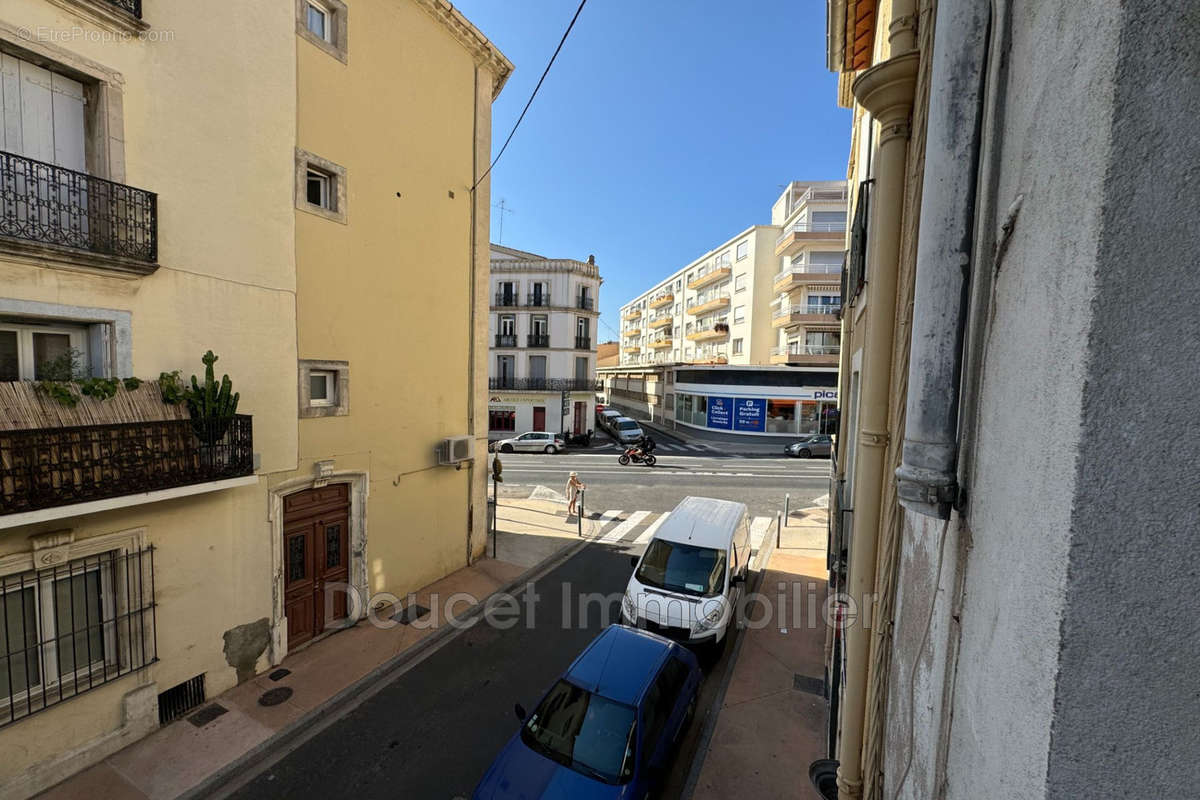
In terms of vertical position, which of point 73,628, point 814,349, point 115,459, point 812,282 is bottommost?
point 73,628

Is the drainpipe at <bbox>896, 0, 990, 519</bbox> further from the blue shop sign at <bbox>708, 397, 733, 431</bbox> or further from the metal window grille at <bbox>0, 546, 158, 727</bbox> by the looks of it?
the blue shop sign at <bbox>708, 397, 733, 431</bbox>

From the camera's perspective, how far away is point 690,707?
6.12 m

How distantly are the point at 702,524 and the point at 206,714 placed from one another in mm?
7421

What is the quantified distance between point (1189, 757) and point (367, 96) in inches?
408

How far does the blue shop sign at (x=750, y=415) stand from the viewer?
105ft

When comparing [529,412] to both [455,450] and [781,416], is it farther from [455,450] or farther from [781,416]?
[455,450]

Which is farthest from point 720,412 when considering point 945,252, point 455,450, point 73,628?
point 945,252

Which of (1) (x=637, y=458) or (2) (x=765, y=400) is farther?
(2) (x=765, y=400)

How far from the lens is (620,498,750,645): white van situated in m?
7.50

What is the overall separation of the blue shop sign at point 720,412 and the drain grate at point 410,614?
26.5 meters

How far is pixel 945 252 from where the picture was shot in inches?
64.9

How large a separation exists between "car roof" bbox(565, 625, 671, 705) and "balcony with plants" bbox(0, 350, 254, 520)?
486 centimetres

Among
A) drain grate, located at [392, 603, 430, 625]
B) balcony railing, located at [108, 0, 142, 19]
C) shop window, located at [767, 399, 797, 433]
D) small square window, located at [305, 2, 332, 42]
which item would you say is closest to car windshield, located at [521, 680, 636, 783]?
drain grate, located at [392, 603, 430, 625]

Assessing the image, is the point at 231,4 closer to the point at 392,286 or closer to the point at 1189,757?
the point at 392,286
